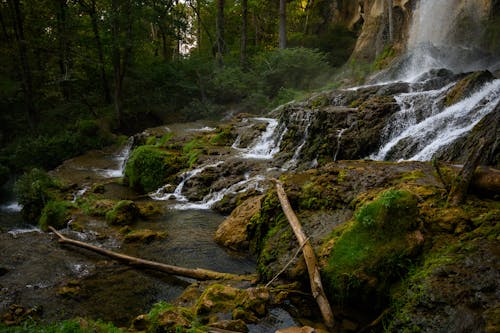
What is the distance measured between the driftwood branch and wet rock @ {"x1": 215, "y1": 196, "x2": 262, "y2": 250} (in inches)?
43.7

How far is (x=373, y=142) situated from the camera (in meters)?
10.4

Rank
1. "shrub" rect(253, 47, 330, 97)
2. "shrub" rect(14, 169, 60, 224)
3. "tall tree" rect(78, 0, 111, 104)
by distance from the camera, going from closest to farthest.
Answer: "shrub" rect(14, 169, 60, 224) → "tall tree" rect(78, 0, 111, 104) → "shrub" rect(253, 47, 330, 97)

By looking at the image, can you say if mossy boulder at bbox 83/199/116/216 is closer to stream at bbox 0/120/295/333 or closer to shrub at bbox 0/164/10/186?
stream at bbox 0/120/295/333

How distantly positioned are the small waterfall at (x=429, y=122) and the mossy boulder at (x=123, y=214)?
673cm

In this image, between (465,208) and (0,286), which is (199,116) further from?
(465,208)

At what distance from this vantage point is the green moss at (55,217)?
29.6ft

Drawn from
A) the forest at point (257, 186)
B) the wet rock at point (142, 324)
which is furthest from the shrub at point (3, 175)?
the wet rock at point (142, 324)

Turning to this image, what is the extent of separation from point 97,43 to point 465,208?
79.2ft

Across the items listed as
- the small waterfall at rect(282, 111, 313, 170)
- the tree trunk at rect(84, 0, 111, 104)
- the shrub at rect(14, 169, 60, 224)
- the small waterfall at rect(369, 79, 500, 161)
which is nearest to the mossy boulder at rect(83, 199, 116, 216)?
the shrub at rect(14, 169, 60, 224)

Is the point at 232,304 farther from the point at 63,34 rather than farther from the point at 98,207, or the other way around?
the point at 63,34

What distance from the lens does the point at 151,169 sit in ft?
43.9

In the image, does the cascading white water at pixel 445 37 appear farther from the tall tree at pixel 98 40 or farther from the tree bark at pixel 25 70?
the tree bark at pixel 25 70

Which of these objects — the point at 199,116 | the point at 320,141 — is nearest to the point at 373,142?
the point at 320,141

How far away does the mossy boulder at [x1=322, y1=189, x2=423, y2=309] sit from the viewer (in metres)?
4.10
